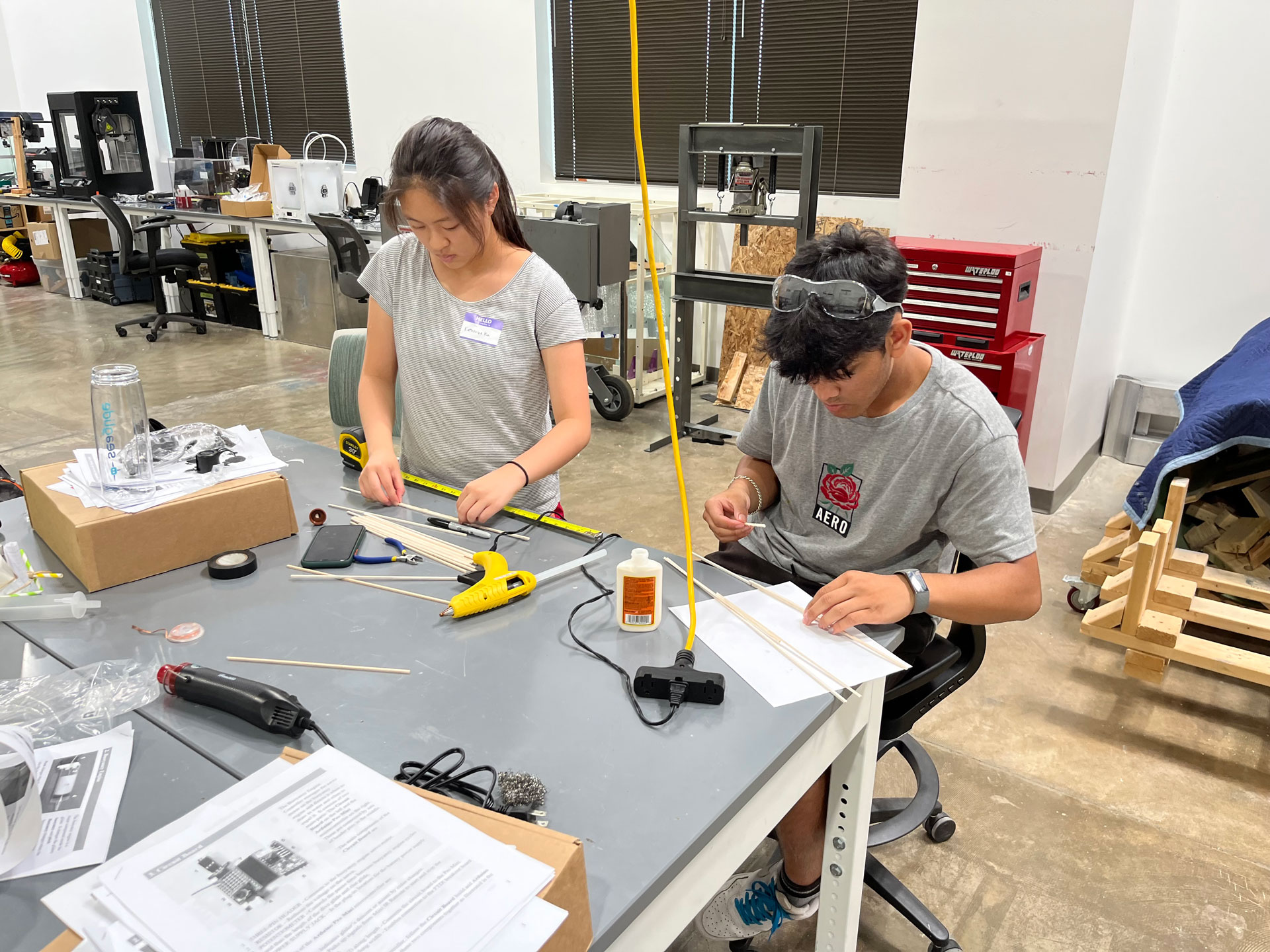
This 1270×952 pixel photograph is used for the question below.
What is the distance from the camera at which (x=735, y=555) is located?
5.21 ft

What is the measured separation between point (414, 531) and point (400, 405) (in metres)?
0.57

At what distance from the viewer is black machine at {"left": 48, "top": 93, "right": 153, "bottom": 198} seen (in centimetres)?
662

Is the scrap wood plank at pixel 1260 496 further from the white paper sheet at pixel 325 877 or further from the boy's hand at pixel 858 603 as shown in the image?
the white paper sheet at pixel 325 877

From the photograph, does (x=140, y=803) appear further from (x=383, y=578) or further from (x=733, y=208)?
(x=733, y=208)

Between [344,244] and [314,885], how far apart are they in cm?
469

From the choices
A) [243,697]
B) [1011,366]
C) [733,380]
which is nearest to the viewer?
[243,697]

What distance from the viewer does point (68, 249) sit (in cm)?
729

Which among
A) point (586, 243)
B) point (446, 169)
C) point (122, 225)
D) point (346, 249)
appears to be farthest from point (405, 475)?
point (122, 225)

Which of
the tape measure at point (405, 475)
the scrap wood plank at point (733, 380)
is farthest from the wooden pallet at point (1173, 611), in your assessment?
the scrap wood plank at point (733, 380)

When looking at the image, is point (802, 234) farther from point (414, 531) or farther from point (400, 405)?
point (414, 531)

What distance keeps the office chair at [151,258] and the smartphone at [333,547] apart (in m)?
5.39

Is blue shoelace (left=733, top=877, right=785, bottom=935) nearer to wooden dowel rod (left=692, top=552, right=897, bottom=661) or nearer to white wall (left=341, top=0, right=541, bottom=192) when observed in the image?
wooden dowel rod (left=692, top=552, right=897, bottom=661)

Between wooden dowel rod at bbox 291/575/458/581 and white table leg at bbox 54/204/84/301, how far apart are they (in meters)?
7.40

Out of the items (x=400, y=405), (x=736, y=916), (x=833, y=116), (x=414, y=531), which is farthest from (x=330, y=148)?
(x=736, y=916)
